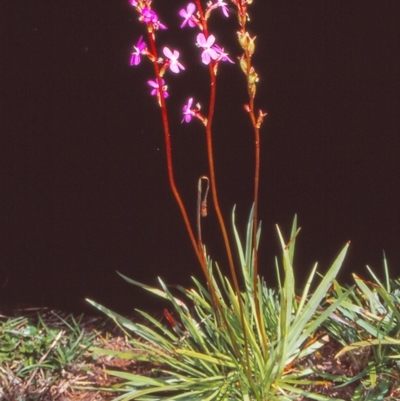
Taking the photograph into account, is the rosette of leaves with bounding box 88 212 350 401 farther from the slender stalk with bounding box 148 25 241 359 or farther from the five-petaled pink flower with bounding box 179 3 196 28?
the five-petaled pink flower with bounding box 179 3 196 28

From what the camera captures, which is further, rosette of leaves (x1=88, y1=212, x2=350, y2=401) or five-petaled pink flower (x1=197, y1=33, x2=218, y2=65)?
rosette of leaves (x1=88, y1=212, x2=350, y2=401)

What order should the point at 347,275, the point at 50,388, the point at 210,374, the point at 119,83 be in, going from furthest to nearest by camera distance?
the point at 347,275 → the point at 119,83 → the point at 50,388 → the point at 210,374

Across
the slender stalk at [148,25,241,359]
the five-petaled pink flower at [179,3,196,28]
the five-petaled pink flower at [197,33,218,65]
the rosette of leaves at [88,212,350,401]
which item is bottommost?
the rosette of leaves at [88,212,350,401]

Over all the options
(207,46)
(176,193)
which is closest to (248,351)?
(176,193)

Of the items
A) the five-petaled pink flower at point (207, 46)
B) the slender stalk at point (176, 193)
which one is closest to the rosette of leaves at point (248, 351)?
the slender stalk at point (176, 193)

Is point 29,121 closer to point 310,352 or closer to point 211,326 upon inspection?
point 211,326

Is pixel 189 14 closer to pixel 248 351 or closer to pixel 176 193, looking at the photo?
pixel 176 193

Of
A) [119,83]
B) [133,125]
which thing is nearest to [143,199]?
[133,125]

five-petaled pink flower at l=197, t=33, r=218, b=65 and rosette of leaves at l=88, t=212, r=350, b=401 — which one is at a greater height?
five-petaled pink flower at l=197, t=33, r=218, b=65

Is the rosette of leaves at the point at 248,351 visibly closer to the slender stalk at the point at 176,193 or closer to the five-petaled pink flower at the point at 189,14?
the slender stalk at the point at 176,193

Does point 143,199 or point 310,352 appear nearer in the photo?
point 310,352

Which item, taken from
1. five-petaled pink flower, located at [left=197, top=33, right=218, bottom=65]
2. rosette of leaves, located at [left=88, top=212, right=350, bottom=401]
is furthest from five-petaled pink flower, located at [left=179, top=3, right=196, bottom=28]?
rosette of leaves, located at [left=88, top=212, right=350, bottom=401]
